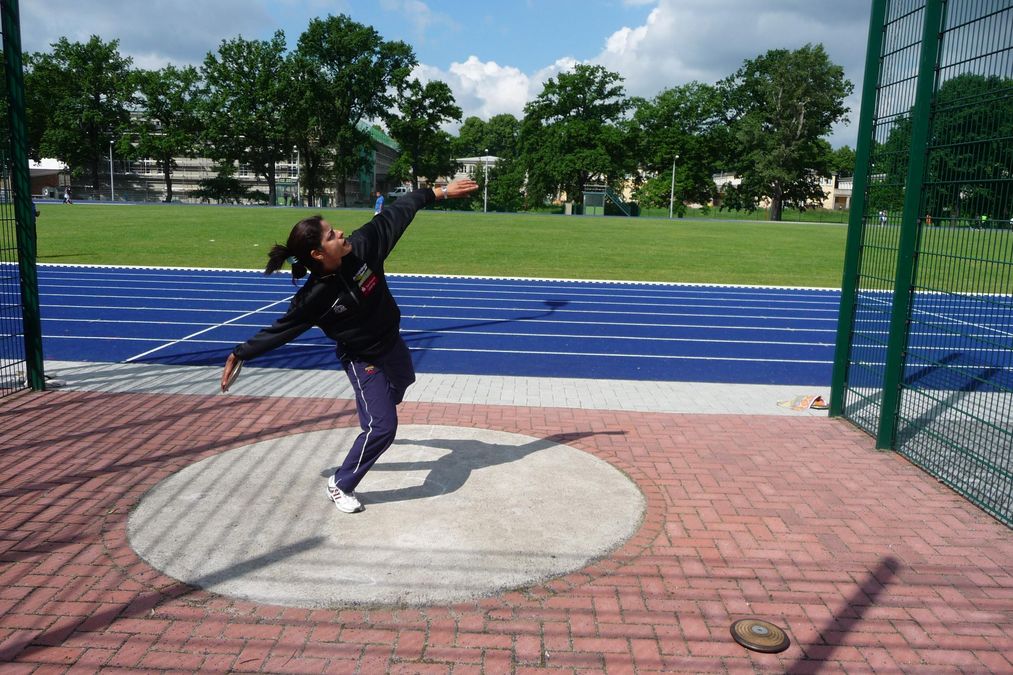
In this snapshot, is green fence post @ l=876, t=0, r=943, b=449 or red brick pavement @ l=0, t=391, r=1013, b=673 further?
green fence post @ l=876, t=0, r=943, b=449

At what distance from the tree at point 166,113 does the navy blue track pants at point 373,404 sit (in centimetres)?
8658

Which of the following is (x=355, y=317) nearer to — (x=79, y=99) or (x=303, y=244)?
(x=303, y=244)

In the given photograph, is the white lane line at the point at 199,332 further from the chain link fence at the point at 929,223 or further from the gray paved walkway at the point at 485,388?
the chain link fence at the point at 929,223

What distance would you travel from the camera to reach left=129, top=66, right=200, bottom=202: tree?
81938 mm

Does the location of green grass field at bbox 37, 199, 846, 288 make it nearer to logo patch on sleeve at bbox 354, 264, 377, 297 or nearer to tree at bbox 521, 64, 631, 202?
logo patch on sleeve at bbox 354, 264, 377, 297

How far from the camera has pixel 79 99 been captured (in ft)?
274

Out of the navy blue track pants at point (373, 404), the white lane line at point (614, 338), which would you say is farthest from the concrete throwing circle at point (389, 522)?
the white lane line at point (614, 338)

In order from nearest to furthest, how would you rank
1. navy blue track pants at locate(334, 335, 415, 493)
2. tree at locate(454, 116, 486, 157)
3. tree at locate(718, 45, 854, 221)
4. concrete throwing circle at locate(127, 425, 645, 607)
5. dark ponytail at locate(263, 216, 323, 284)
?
concrete throwing circle at locate(127, 425, 645, 607) < dark ponytail at locate(263, 216, 323, 284) < navy blue track pants at locate(334, 335, 415, 493) < tree at locate(718, 45, 854, 221) < tree at locate(454, 116, 486, 157)

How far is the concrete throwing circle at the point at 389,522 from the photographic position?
12.8 ft

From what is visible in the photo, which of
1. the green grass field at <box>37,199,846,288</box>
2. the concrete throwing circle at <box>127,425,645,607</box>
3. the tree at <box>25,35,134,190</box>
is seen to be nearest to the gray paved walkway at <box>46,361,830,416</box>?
the concrete throwing circle at <box>127,425,645,607</box>

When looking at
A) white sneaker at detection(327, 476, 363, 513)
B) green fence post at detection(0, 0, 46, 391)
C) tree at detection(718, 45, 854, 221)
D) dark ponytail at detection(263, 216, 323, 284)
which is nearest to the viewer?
dark ponytail at detection(263, 216, 323, 284)

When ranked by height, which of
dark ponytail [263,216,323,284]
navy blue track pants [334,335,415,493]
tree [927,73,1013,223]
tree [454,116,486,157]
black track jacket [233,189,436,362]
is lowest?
navy blue track pants [334,335,415,493]

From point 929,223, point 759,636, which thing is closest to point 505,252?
point 929,223

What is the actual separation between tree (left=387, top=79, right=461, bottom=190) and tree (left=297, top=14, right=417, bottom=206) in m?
2.76
